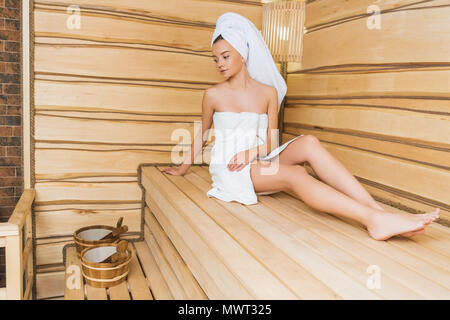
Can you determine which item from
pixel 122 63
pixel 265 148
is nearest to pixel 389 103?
pixel 265 148

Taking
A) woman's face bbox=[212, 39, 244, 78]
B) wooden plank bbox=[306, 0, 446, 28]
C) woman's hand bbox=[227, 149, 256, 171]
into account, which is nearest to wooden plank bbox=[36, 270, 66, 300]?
woman's hand bbox=[227, 149, 256, 171]

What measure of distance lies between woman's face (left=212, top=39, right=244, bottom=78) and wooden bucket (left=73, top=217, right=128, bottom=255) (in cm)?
120

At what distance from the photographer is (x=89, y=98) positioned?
2.60 m

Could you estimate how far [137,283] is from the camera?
215 centimetres

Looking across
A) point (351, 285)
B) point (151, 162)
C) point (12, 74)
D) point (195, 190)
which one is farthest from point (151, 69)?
point (351, 285)

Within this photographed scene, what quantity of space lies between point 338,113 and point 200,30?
45.4 inches

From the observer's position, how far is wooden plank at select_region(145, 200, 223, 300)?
4.30 feet

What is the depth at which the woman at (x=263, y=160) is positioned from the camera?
1.54 metres

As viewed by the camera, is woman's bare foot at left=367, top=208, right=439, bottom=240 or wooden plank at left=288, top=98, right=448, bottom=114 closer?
woman's bare foot at left=367, top=208, right=439, bottom=240

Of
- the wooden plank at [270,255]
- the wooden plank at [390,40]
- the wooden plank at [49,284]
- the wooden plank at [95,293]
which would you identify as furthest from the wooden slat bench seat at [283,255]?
the wooden plank at [49,284]

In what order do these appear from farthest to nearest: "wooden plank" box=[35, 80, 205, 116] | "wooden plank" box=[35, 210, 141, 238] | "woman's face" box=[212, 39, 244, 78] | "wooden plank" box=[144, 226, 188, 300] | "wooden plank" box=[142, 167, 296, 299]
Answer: "wooden plank" box=[35, 210, 141, 238]
"wooden plank" box=[35, 80, 205, 116]
"woman's face" box=[212, 39, 244, 78]
"wooden plank" box=[144, 226, 188, 300]
"wooden plank" box=[142, 167, 296, 299]

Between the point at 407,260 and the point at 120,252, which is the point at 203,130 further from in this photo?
the point at 407,260

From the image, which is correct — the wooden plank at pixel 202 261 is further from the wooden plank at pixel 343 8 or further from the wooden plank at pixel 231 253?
the wooden plank at pixel 343 8

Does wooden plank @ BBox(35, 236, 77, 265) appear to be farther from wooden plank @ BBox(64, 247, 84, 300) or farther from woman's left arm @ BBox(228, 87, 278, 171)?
woman's left arm @ BBox(228, 87, 278, 171)
